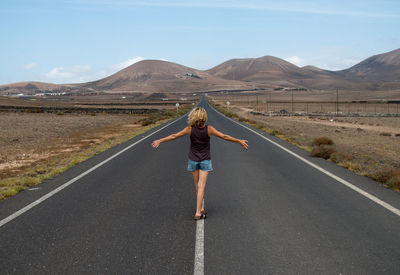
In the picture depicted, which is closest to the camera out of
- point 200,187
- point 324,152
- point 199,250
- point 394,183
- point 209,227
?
point 199,250

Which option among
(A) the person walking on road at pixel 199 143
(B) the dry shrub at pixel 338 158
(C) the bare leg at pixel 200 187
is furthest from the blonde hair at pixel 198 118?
(B) the dry shrub at pixel 338 158

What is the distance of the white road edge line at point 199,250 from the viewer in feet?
14.2

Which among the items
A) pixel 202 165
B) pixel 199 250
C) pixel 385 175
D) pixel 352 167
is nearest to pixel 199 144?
pixel 202 165

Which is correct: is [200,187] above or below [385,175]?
above

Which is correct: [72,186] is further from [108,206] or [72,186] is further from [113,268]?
[113,268]

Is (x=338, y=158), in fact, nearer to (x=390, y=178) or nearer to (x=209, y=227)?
(x=390, y=178)

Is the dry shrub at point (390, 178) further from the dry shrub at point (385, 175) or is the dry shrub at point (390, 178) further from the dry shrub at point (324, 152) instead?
the dry shrub at point (324, 152)

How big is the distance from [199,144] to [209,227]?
1.25 m

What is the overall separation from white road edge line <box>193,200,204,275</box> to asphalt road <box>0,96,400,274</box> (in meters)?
0.06

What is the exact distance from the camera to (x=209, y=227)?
579 cm

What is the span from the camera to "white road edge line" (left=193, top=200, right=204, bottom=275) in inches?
170

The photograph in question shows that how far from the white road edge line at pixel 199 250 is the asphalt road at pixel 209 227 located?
0.20 feet

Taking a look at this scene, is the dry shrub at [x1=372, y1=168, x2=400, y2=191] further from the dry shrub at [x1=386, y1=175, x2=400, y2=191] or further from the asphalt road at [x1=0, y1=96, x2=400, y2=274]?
the asphalt road at [x1=0, y1=96, x2=400, y2=274]

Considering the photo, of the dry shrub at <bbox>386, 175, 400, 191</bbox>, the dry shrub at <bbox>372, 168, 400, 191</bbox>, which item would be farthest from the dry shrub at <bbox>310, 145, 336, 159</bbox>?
the dry shrub at <bbox>386, 175, 400, 191</bbox>
